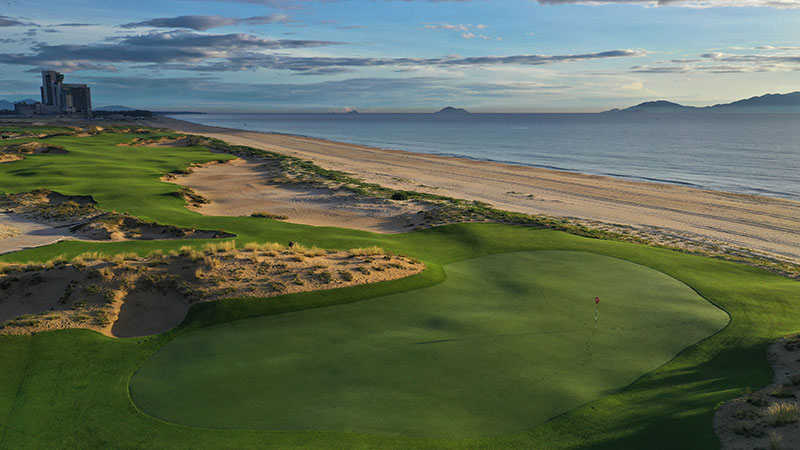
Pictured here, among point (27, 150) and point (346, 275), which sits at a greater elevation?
point (27, 150)

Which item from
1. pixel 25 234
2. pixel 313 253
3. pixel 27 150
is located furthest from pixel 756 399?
pixel 27 150

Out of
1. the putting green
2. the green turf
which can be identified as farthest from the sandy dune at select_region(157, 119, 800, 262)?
the putting green

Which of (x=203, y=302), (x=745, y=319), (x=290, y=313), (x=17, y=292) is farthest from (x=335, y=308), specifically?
(x=745, y=319)

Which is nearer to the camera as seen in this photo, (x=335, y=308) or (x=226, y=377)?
(x=226, y=377)

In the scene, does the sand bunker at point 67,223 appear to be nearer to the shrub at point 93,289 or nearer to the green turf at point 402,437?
the green turf at point 402,437

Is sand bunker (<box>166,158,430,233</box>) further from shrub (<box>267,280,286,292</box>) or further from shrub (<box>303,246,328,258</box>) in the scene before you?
shrub (<box>267,280,286,292</box>)

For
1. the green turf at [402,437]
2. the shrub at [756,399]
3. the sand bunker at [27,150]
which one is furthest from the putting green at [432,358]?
the sand bunker at [27,150]

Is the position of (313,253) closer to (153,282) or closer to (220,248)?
(220,248)

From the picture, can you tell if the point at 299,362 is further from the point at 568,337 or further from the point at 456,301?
the point at 568,337
